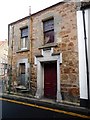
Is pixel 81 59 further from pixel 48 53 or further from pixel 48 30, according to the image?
pixel 48 30

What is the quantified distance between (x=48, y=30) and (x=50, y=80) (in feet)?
10.8

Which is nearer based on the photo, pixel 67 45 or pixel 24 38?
pixel 67 45

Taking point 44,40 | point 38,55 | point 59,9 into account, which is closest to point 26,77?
point 38,55

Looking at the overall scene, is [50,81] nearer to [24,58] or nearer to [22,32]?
[24,58]

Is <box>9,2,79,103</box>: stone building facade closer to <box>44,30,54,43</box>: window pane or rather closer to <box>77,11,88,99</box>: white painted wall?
<box>44,30,54,43</box>: window pane

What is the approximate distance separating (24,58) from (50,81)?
3.04m

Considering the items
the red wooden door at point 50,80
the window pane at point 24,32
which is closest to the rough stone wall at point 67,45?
the red wooden door at point 50,80

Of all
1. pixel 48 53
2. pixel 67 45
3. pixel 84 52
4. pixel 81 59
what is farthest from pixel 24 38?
pixel 84 52

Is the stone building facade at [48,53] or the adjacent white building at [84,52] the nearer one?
the adjacent white building at [84,52]

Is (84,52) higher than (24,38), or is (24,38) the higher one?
(24,38)

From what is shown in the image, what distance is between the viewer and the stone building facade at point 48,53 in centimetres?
1174

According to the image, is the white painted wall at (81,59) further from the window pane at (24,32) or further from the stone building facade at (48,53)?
the window pane at (24,32)

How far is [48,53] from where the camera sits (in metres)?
13.3

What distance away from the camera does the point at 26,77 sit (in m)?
15.0
